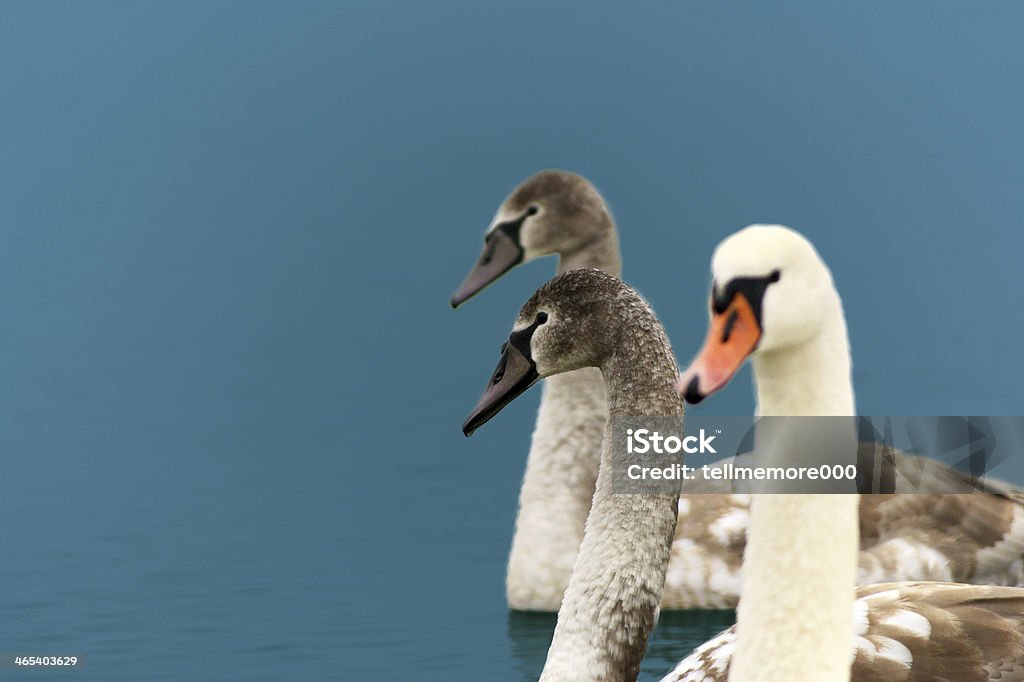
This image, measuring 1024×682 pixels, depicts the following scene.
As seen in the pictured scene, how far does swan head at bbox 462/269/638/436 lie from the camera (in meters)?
6.22

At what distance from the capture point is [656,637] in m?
8.84

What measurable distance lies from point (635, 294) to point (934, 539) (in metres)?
3.04

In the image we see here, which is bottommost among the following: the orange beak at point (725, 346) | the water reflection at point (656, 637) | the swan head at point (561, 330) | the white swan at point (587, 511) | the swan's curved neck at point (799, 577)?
the swan's curved neck at point (799, 577)

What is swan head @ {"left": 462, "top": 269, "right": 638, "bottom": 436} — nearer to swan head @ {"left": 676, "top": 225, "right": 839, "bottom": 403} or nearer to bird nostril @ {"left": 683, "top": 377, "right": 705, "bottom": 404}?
swan head @ {"left": 676, "top": 225, "right": 839, "bottom": 403}

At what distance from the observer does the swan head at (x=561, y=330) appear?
6.22 meters

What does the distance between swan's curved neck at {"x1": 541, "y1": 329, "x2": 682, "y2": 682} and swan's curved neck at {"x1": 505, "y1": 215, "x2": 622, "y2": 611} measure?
284 centimetres

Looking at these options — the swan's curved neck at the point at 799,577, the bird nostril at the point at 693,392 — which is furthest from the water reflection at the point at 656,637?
the bird nostril at the point at 693,392

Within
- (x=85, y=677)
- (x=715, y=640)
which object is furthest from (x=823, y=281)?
(x=85, y=677)

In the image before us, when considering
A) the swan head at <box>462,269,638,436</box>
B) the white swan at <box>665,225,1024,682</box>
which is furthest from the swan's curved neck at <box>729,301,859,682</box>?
the swan head at <box>462,269,638,436</box>

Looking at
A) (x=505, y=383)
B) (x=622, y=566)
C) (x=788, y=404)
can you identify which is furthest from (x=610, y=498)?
(x=788, y=404)

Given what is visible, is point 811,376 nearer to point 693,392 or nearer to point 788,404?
point 788,404

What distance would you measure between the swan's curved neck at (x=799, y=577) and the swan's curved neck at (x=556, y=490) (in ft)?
14.7

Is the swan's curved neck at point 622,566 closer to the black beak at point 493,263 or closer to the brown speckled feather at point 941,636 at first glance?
the brown speckled feather at point 941,636

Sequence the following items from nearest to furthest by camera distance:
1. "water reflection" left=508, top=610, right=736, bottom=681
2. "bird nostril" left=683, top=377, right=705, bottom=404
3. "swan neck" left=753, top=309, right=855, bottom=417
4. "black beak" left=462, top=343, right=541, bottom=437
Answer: "bird nostril" left=683, top=377, right=705, bottom=404 → "swan neck" left=753, top=309, right=855, bottom=417 → "black beak" left=462, top=343, right=541, bottom=437 → "water reflection" left=508, top=610, right=736, bottom=681
